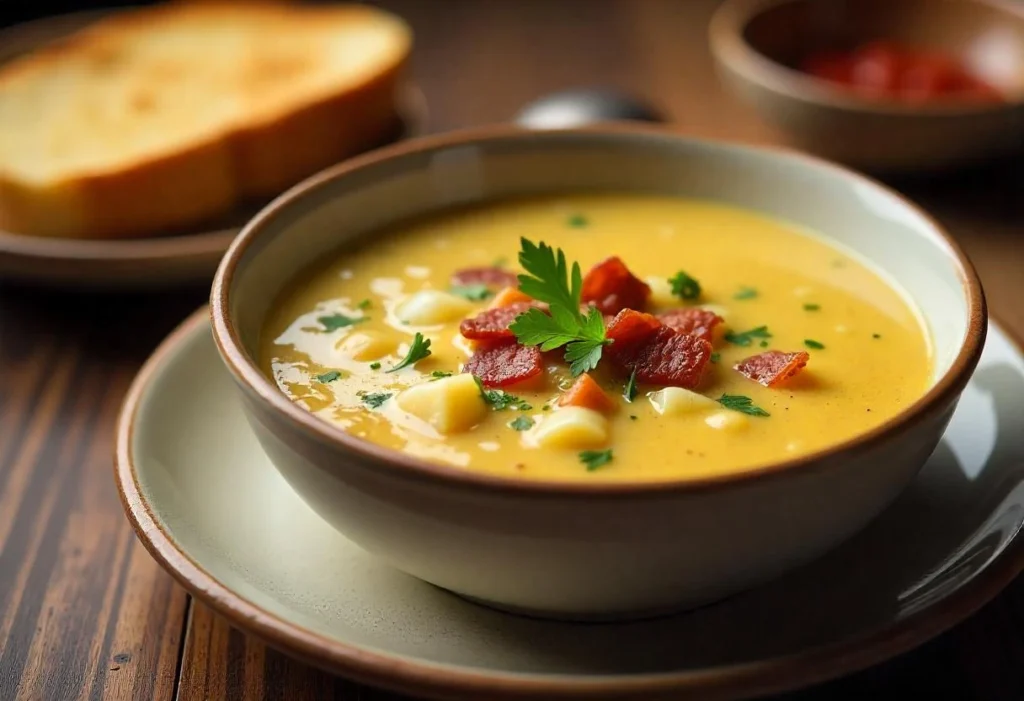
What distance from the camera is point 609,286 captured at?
6.95ft

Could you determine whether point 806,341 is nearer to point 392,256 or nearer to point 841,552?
point 841,552

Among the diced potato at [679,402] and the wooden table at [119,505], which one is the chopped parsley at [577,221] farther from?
the diced potato at [679,402]

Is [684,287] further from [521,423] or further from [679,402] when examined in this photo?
[521,423]

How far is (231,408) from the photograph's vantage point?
2.14 meters

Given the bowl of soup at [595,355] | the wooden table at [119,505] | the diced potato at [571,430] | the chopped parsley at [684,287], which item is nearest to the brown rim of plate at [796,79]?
the wooden table at [119,505]

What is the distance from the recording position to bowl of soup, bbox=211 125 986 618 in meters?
1.48

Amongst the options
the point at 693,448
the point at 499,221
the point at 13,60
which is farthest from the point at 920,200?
the point at 13,60

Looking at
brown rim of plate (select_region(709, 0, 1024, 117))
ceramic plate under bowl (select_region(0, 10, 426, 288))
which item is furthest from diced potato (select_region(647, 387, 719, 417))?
brown rim of plate (select_region(709, 0, 1024, 117))

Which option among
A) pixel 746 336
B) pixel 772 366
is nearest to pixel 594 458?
pixel 772 366

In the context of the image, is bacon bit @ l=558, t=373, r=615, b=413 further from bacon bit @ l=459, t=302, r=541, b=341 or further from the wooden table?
the wooden table

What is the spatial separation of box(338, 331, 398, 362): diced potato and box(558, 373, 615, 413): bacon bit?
0.35 m

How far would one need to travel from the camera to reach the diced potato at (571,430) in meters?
1.71

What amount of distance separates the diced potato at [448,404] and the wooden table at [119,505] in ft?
1.34

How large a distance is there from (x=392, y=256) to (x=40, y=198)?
1174 mm
